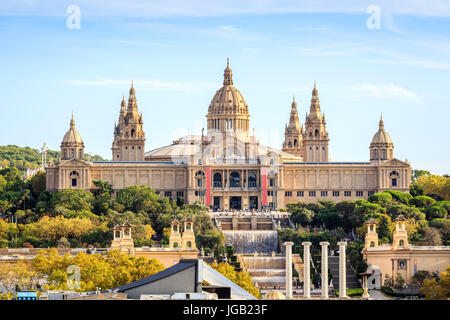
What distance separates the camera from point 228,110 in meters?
166

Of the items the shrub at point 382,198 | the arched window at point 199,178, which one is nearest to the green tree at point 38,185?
the arched window at point 199,178

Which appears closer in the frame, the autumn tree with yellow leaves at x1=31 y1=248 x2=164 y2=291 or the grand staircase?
the autumn tree with yellow leaves at x1=31 y1=248 x2=164 y2=291

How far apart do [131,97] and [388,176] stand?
3868cm

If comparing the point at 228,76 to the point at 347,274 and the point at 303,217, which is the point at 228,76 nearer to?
the point at 303,217

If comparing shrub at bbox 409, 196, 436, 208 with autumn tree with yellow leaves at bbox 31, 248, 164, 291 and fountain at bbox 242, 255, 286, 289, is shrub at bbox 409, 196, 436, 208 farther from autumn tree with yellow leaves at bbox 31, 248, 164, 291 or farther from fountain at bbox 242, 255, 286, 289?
autumn tree with yellow leaves at bbox 31, 248, 164, 291

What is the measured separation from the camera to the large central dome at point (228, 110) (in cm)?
16488

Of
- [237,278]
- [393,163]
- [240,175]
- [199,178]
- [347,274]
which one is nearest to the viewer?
[237,278]

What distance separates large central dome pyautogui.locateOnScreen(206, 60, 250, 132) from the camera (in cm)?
16488

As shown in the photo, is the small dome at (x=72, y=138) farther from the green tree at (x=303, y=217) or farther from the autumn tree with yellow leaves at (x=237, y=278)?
the autumn tree with yellow leaves at (x=237, y=278)

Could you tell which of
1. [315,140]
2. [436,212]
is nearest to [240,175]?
[315,140]

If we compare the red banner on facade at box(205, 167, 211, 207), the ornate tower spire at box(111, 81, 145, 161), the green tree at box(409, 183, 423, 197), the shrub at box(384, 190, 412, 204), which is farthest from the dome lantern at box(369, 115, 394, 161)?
the ornate tower spire at box(111, 81, 145, 161)
